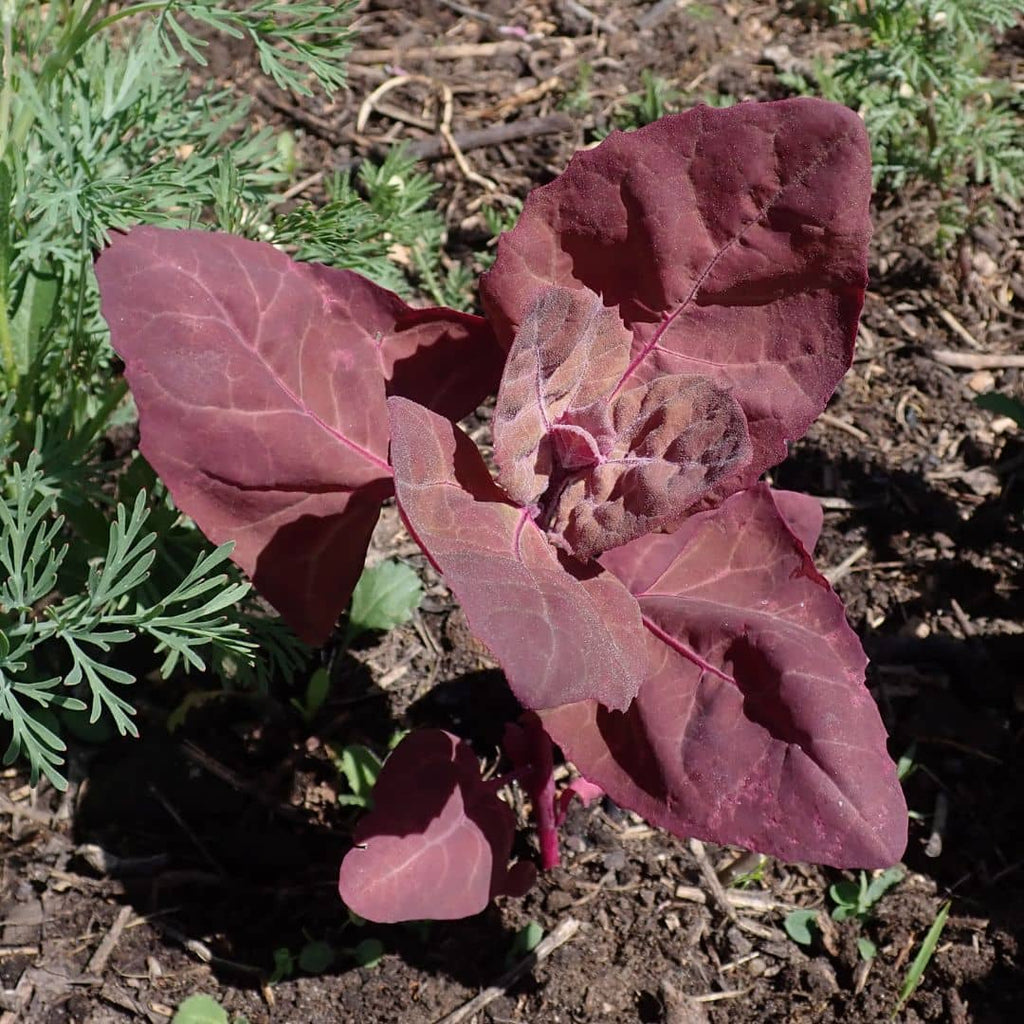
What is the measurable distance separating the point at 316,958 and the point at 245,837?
270 millimetres

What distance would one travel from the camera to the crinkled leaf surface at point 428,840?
1.60 meters

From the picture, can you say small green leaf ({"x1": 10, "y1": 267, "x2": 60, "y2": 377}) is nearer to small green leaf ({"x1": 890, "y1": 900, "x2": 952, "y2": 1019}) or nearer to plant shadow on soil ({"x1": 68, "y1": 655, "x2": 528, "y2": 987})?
plant shadow on soil ({"x1": 68, "y1": 655, "x2": 528, "y2": 987})

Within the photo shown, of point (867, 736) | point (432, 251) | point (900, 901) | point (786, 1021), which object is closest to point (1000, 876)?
point (900, 901)

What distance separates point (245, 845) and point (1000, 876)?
1.40 meters

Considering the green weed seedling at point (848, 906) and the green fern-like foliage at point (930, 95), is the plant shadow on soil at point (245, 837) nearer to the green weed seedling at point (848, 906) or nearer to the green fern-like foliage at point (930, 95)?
the green weed seedling at point (848, 906)

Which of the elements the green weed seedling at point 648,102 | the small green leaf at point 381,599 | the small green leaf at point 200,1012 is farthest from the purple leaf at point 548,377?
the green weed seedling at point 648,102

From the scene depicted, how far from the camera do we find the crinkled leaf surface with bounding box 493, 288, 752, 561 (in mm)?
1305

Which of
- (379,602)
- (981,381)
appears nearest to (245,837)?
(379,602)

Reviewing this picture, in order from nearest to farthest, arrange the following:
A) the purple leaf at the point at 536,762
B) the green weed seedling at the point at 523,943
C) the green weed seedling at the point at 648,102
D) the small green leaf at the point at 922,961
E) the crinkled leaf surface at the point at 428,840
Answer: the crinkled leaf surface at the point at 428,840, the purple leaf at the point at 536,762, the small green leaf at the point at 922,961, the green weed seedling at the point at 523,943, the green weed seedling at the point at 648,102

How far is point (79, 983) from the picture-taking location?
1.95 metres

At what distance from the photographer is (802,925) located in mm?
2107

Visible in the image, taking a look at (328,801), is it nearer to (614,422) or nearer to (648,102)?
(614,422)

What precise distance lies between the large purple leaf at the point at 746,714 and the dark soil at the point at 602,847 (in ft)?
2.33

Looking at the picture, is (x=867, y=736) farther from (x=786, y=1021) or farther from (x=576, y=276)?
(x=786, y=1021)
